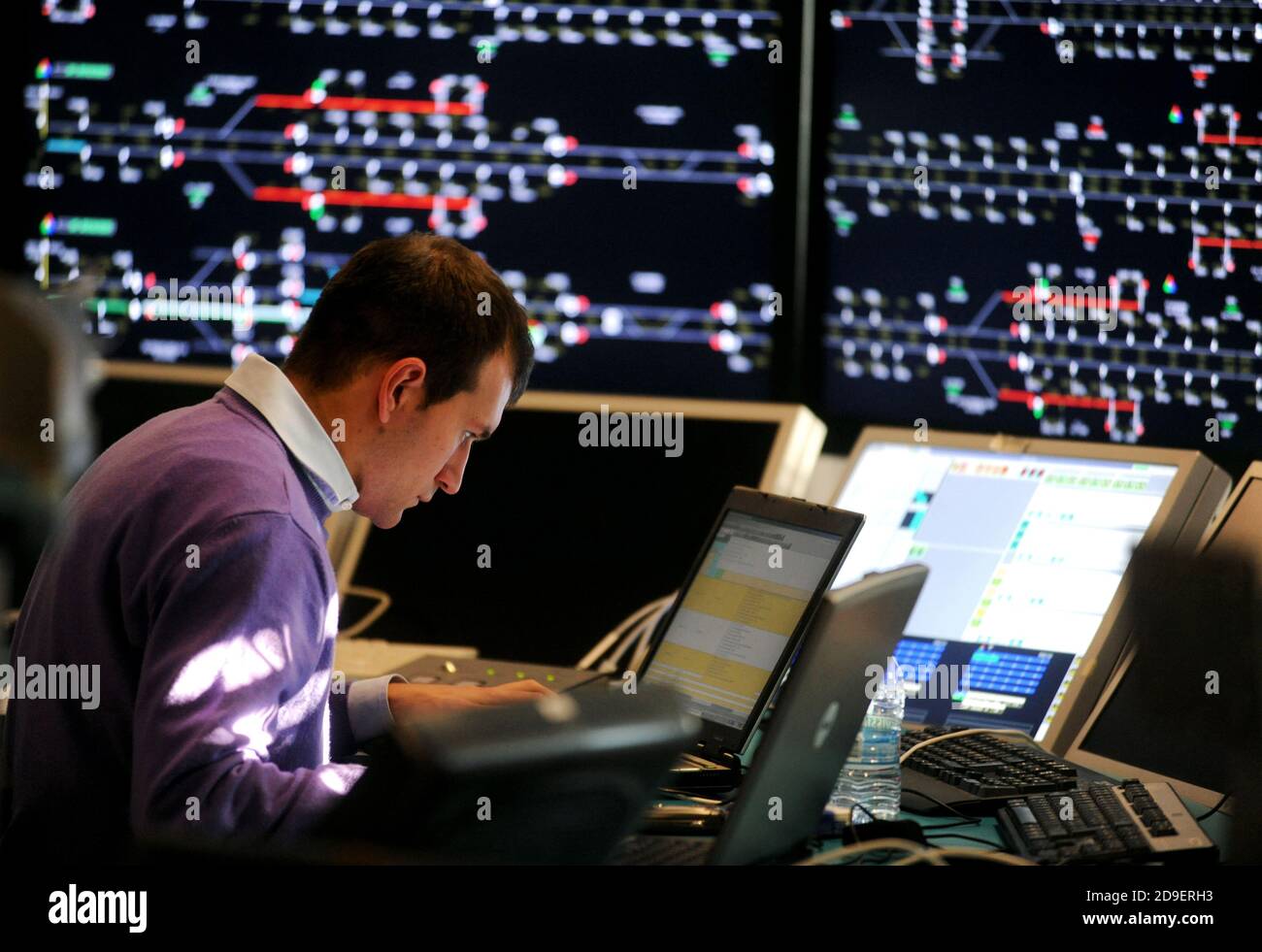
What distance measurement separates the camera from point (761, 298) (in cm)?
332

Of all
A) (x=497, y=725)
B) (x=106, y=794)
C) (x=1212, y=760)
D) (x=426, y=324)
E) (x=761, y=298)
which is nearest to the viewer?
(x=497, y=725)

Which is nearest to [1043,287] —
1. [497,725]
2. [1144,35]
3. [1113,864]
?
[1144,35]

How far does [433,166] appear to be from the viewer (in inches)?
133

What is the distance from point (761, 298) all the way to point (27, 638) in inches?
84.1

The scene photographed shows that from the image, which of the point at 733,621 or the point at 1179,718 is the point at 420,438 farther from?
the point at 1179,718

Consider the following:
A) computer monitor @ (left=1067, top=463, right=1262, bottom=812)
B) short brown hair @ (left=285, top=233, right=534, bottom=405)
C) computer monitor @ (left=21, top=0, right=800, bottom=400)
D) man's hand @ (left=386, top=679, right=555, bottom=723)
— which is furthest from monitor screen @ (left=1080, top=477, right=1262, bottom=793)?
computer monitor @ (left=21, top=0, right=800, bottom=400)

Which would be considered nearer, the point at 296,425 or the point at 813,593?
the point at 296,425

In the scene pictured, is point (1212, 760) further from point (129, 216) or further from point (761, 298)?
point (129, 216)

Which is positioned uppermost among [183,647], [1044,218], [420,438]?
[1044,218]

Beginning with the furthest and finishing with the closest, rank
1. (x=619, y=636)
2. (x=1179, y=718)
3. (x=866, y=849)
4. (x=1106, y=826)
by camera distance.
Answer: (x=619, y=636) → (x=1179, y=718) → (x=1106, y=826) → (x=866, y=849)

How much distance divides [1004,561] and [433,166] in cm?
186

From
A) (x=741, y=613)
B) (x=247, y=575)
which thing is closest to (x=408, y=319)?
(x=247, y=575)

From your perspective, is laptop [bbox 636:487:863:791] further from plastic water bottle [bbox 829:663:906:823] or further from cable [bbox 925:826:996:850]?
cable [bbox 925:826:996:850]

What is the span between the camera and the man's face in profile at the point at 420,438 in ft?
5.32
